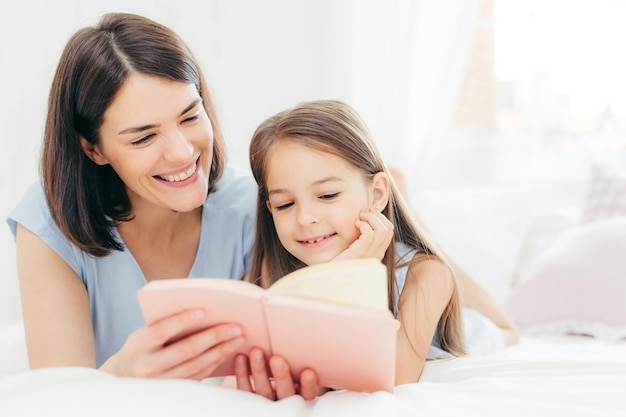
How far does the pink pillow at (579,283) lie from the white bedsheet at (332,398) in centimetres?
90

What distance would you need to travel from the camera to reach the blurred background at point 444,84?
9.20ft

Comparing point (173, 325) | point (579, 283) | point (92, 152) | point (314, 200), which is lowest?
point (579, 283)

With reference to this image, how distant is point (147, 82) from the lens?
1.51 metres

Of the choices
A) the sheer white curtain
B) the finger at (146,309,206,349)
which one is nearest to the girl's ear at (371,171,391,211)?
the finger at (146,309,206,349)

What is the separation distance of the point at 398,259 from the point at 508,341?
0.58 meters

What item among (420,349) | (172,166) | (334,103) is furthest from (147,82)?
(420,349)

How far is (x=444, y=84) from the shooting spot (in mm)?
3170

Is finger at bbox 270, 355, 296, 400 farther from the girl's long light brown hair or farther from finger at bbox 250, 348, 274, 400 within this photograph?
the girl's long light brown hair

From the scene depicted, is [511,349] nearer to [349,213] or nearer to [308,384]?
[349,213]

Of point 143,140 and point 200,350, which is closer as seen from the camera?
point 200,350

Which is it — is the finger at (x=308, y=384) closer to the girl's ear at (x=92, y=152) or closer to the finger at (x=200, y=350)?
the finger at (x=200, y=350)

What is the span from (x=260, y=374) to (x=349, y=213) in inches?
17.2

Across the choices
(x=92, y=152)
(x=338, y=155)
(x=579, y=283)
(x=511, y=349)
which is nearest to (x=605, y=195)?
(x=579, y=283)

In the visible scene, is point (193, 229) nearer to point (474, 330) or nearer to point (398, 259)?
point (398, 259)
